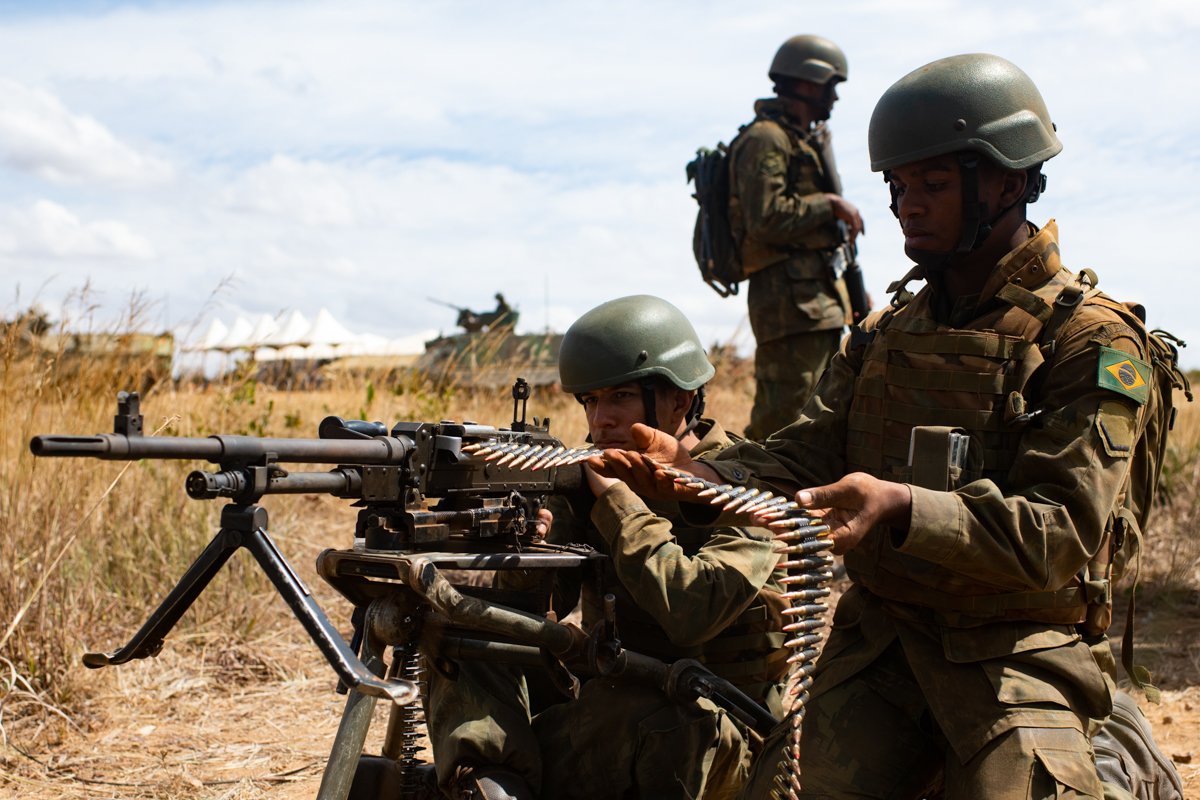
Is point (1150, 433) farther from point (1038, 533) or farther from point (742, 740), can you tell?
point (742, 740)

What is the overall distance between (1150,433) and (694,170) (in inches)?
198

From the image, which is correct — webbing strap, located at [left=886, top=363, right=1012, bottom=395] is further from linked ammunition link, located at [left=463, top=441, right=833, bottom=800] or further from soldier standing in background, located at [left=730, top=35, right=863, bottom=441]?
soldier standing in background, located at [left=730, top=35, right=863, bottom=441]

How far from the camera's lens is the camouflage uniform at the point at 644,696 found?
133 inches

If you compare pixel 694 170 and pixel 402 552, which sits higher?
pixel 694 170

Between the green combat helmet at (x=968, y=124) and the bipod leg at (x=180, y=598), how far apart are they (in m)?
1.98

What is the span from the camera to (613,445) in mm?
4016

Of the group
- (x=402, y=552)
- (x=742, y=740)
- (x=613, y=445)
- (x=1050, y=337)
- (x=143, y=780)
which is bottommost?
(x=143, y=780)

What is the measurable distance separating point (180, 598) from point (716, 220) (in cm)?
558

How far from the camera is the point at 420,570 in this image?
2.92 metres

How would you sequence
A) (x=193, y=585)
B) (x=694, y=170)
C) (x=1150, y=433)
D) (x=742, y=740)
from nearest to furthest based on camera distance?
1. (x=193, y=585)
2. (x=1150, y=433)
3. (x=742, y=740)
4. (x=694, y=170)

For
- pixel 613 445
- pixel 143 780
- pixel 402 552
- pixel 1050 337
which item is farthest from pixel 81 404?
pixel 1050 337

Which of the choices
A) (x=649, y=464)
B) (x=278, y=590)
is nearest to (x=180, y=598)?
(x=278, y=590)

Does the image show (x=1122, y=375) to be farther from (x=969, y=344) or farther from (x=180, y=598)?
(x=180, y=598)

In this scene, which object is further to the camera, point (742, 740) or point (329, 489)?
point (742, 740)
